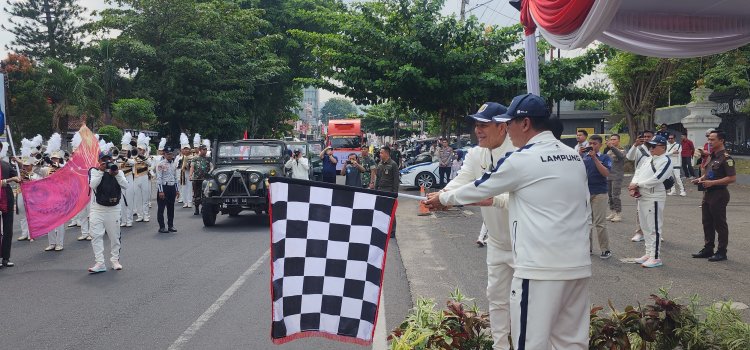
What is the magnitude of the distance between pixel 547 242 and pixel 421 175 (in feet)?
66.0

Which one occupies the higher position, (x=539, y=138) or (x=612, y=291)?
(x=539, y=138)

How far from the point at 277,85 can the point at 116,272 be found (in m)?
38.1

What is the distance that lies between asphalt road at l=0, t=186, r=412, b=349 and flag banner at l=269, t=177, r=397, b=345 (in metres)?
1.69

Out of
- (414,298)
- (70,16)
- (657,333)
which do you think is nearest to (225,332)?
(414,298)

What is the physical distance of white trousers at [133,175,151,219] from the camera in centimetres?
1623

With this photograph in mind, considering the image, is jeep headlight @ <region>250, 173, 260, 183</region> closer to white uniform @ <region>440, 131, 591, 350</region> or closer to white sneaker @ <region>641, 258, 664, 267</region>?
white sneaker @ <region>641, 258, 664, 267</region>

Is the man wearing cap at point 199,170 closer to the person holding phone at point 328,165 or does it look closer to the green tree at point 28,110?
the person holding phone at point 328,165

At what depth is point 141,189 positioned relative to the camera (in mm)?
16422

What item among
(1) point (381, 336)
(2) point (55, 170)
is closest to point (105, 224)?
(2) point (55, 170)

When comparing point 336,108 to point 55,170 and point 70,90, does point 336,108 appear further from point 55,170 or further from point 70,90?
point 55,170

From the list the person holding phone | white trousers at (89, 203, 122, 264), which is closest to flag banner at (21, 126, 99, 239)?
white trousers at (89, 203, 122, 264)

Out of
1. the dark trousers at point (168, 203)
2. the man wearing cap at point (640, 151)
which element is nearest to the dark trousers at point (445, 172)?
the dark trousers at point (168, 203)

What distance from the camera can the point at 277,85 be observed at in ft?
154

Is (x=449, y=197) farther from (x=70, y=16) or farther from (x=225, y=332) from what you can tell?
(x=70, y=16)
